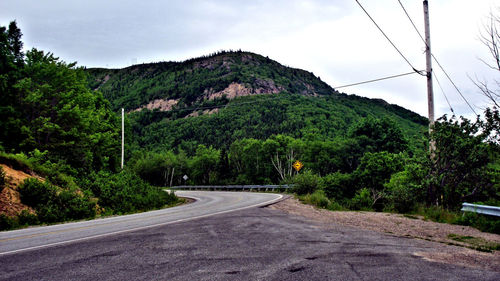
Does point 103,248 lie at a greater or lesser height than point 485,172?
lesser

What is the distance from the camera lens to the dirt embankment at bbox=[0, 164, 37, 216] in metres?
13.3

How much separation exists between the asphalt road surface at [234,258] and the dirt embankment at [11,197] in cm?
687

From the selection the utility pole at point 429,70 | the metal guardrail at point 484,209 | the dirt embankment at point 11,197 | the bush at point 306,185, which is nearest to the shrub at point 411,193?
the utility pole at point 429,70

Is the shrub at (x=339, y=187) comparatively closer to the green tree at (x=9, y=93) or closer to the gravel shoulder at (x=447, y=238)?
the gravel shoulder at (x=447, y=238)

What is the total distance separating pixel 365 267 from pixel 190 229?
16.5 ft

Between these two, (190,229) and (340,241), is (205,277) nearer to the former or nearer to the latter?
(340,241)

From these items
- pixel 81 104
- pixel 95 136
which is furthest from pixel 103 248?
Result: pixel 81 104

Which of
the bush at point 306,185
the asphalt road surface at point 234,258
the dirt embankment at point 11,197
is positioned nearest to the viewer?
the asphalt road surface at point 234,258

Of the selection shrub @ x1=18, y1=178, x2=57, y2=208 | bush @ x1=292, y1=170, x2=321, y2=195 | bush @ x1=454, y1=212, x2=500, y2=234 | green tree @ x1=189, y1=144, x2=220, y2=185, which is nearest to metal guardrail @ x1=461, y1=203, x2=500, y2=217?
bush @ x1=454, y1=212, x2=500, y2=234

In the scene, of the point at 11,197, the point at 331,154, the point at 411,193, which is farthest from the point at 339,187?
the point at 331,154

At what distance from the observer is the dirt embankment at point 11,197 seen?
13.3 meters

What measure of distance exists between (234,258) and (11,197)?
43.8 feet

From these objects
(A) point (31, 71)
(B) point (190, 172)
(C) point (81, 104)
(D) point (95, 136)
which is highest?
(A) point (31, 71)

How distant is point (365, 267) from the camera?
15.7 feet
